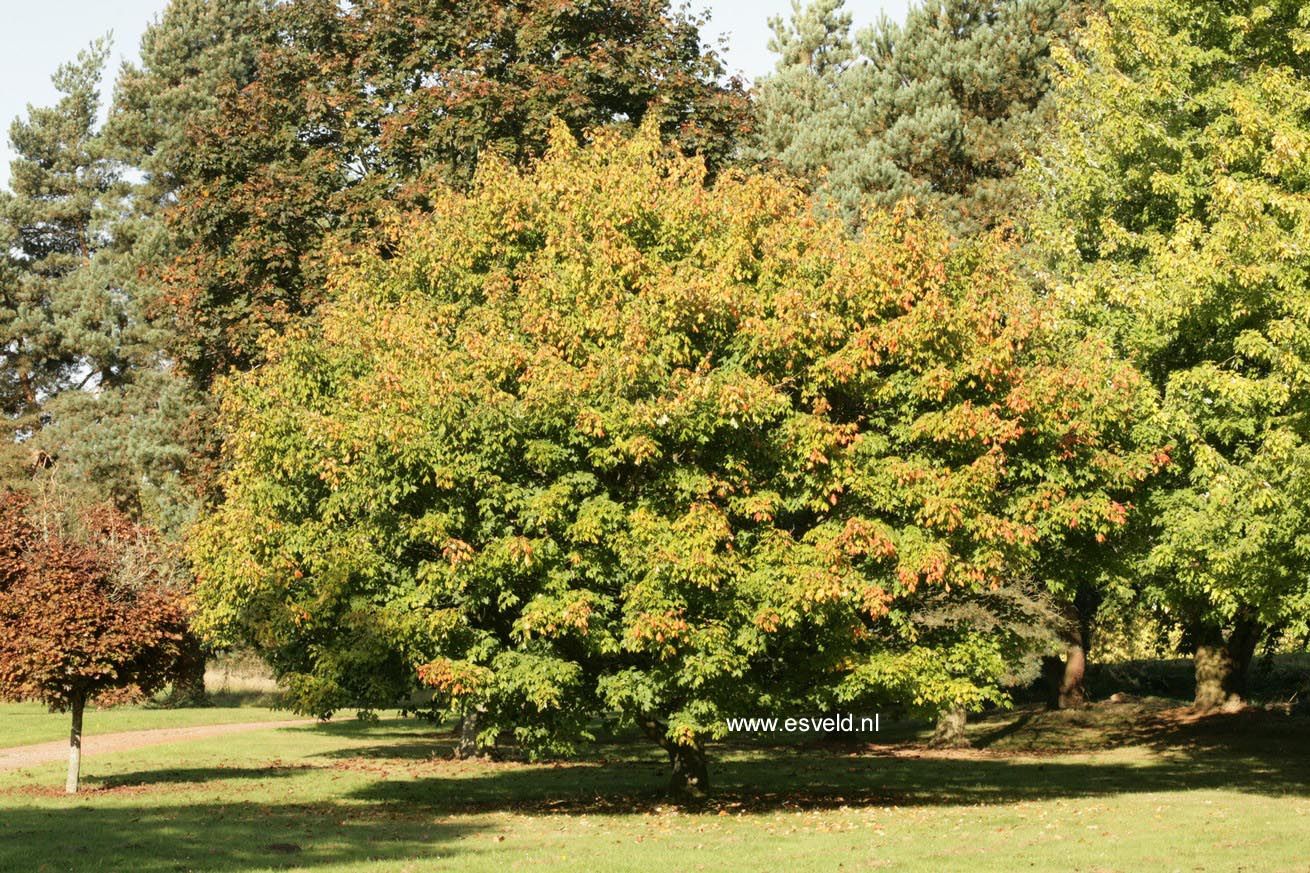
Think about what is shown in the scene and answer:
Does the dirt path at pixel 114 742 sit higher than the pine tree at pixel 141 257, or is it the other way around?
the pine tree at pixel 141 257

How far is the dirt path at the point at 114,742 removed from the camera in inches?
1127

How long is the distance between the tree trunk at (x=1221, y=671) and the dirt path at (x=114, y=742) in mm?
28063

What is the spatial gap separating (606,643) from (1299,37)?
14420 millimetres

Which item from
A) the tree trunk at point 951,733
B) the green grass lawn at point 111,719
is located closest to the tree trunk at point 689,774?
the tree trunk at point 951,733

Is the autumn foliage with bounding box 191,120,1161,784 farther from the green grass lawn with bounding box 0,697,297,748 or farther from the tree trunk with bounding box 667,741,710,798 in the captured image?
the green grass lawn with bounding box 0,697,297,748

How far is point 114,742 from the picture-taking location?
109 feet

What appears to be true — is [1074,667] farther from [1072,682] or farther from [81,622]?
[81,622]

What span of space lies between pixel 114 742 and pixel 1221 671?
30.3 meters

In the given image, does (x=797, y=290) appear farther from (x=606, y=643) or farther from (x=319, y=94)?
(x=319, y=94)

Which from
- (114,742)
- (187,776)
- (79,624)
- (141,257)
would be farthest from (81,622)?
(141,257)

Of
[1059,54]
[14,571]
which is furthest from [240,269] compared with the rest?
[1059,54]

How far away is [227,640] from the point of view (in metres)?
20.5

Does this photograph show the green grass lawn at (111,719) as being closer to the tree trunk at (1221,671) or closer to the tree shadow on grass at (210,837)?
the tree shadow on grass at (210,837)

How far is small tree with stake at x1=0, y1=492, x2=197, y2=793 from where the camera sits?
21156mm
